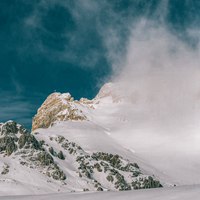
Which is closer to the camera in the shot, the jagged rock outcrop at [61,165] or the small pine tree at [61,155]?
the jagged rock outcrop at [61,165]

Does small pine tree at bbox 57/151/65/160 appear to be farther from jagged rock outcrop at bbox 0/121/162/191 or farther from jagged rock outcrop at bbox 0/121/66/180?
jagged rock outcrop at bbox 0/121/66/180

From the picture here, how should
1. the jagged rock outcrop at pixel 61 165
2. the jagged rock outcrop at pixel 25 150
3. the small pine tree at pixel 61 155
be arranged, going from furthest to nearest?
1. the small pine tree at pixel 61 155
2. the jagged rock outcrop at pixel 25 150
3. the jagged rock outcrop at pixel 61 165

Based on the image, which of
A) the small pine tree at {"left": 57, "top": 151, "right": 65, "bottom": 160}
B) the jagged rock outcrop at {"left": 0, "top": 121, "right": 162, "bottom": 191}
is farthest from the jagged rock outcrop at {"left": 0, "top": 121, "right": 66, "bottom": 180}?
the small pine tree at {"left": 57, "top": 151, "right": 65, "bottom": 160}

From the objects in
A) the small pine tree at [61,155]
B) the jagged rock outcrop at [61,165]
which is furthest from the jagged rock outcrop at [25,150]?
the small pine tree at [61,155]

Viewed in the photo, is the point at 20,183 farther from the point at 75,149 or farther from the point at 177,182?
the point at 177,182

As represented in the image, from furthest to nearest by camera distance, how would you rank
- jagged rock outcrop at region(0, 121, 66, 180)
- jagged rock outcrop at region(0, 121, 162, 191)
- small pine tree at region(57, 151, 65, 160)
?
small pine tree at region(57, 151, 65, 160), jagged rock outcrop at region(0, 121, 66, 180), jagged rock outcrop at region(0, 121, 162, 191)

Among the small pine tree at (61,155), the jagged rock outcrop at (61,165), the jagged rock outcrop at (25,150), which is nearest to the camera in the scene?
the jagged rock outcrop at (61,165)

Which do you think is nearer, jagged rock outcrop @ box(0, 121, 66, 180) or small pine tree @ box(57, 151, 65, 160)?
Result: jagged rock outcrop @ box(0, 121, 66, 180)

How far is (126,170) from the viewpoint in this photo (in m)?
163

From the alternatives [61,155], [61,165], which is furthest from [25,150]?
[61,155]

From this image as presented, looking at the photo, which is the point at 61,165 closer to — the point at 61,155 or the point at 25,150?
the point at 61,155

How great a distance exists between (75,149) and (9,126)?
33.8 metres

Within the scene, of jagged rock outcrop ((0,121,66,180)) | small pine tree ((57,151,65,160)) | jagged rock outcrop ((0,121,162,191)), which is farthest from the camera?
small pine tree ((57,151,65,160))

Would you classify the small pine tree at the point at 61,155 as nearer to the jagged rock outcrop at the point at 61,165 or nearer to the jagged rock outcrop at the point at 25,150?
the jagged rock outcrop at the point at 61,165
